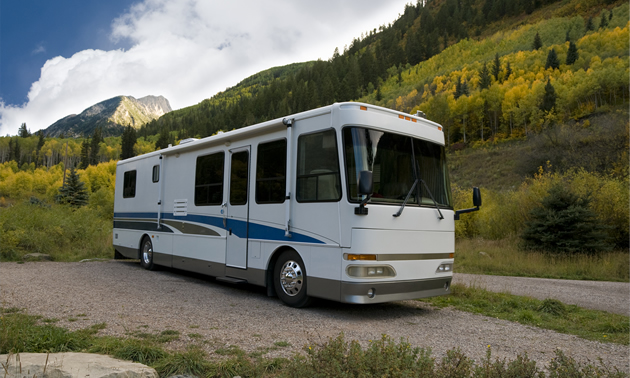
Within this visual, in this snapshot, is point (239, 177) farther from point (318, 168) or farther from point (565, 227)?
point (565, 227)

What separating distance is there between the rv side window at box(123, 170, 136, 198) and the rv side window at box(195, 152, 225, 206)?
3866 millimetres

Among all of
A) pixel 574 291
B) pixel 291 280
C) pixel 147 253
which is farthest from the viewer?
pixel 147 253

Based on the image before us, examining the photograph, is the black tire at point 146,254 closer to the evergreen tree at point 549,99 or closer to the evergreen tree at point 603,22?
the evergreen tree at point 549,99

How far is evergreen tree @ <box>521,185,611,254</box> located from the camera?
1705 cm

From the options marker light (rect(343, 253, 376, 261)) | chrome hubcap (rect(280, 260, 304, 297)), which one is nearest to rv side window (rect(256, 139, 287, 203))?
chrome hubcap (rect(280, 260, 304, 297))

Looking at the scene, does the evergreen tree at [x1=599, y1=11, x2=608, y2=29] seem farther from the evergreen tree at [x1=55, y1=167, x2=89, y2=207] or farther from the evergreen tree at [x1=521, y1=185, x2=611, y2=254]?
the evergreen tree at [x1=55, y1=167, x2=89, y2=207]

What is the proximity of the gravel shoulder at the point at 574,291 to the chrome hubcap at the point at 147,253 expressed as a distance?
776 centimetres

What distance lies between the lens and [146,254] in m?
12.0

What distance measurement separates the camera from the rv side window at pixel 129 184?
12.8m

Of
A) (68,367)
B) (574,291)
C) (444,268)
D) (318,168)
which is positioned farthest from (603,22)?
(68,367)

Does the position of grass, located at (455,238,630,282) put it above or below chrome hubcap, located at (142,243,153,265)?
below

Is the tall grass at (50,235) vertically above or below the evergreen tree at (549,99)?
below

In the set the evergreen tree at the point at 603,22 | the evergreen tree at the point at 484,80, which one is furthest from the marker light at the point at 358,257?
the evergreen tree at the point at 603,22

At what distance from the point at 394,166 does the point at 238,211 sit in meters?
3.21
